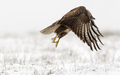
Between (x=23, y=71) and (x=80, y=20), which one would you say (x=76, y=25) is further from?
(x=23, y=71)

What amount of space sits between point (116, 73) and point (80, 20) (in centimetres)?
153

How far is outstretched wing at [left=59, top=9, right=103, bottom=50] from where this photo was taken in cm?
345

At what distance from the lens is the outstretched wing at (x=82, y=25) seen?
11.3ft

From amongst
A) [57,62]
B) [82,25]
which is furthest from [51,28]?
[57,62]

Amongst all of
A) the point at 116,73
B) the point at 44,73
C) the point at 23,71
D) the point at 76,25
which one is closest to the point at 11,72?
the point at 23,71

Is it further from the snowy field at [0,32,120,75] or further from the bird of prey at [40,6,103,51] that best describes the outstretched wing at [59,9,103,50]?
the snowy field at [0,32,120,75]

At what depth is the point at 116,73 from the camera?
3.85m

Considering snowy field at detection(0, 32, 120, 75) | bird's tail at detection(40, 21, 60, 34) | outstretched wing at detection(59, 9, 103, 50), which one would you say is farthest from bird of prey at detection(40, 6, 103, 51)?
snowy field at detection(0, 32, 120, 75)

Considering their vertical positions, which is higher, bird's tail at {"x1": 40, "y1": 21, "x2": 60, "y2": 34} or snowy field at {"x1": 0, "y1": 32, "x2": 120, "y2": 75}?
bird's tail at {"x1": 40, "y1": 21, "x2": 60, "y2": 34}

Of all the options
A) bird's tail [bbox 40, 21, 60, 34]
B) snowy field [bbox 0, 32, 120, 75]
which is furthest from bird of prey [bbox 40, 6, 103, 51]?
snowy field [bbox 0, 32, 120, 75]

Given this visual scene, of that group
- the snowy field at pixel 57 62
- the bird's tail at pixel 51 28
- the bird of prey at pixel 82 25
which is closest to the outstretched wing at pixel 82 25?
the bird of prey at pixel 82 25

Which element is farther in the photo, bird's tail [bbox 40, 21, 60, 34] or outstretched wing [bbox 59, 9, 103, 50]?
bird's tail [bbox 40, 21, 60, 34]

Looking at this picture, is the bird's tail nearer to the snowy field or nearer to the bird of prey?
the bird of prey

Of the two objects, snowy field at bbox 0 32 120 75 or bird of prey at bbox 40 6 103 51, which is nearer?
bird of prey at bbox 40 6 103 51
